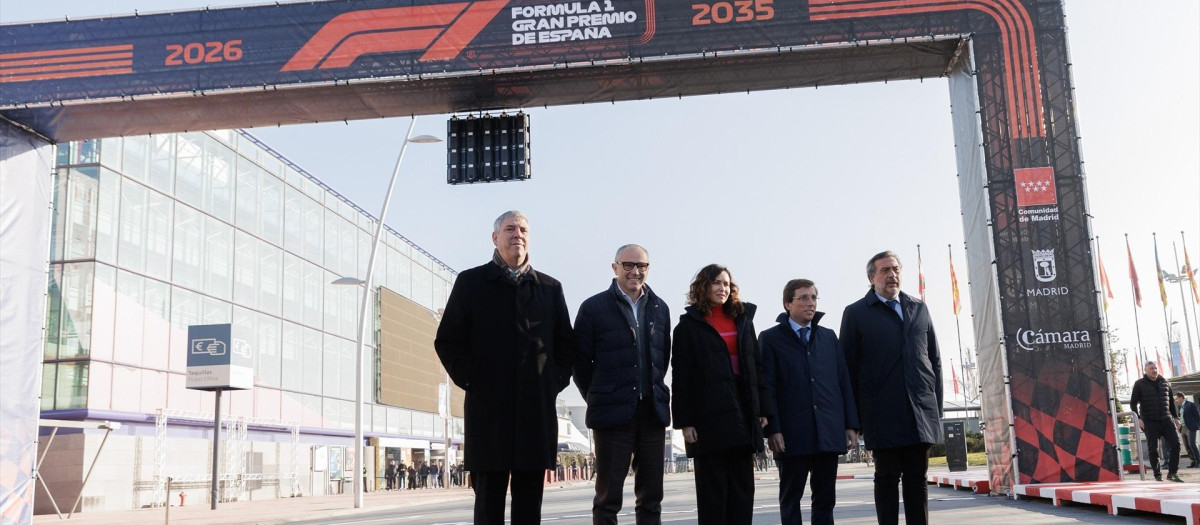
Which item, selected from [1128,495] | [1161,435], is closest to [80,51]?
[1128,495]

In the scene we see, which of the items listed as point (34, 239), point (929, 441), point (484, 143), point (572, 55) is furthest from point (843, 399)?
point (34, 239)

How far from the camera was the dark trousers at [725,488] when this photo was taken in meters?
6.54

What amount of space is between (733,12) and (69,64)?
9.50 metres

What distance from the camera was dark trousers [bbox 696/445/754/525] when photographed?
21.4 ft

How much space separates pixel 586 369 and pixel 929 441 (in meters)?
2.31

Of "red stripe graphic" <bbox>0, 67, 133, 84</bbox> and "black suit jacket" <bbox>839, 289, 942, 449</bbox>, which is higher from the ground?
"red stripe graphic" <bbox>0, 67, 133, 84</bbox>

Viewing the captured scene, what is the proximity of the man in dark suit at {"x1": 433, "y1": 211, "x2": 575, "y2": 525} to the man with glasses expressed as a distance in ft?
2.38

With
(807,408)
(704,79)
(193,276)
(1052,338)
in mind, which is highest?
(193,276)

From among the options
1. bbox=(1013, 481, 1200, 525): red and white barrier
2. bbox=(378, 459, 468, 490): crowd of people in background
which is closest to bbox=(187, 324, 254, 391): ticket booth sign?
bbox=(1013, 481, 1200, 525): red and white barrier

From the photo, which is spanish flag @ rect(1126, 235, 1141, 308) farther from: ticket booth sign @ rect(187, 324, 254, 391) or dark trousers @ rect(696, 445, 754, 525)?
dark trousers @ rect(696, 445, 754, 525)

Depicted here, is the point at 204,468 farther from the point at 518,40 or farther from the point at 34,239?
the point at 518,40

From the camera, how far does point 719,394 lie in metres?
6.45

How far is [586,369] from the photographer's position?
20.5ft

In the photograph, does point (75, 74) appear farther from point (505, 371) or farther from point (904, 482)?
point (904, 482)
